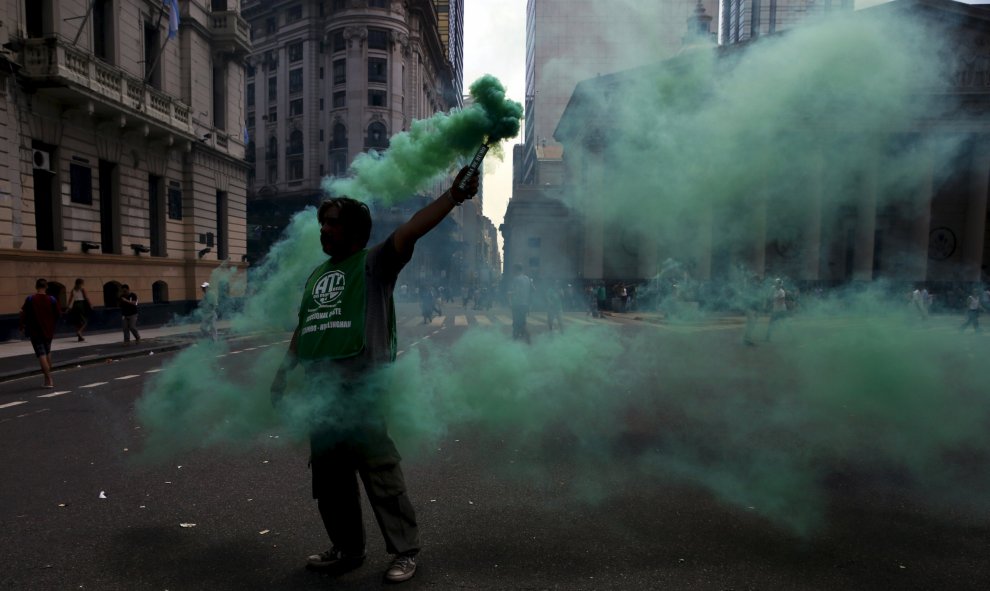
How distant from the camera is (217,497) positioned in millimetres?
4242

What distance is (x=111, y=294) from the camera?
1917 centimetres

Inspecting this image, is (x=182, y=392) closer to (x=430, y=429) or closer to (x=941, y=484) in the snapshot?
(x=430, y=429)

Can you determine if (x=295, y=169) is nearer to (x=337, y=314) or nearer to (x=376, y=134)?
(x=376, y=134)

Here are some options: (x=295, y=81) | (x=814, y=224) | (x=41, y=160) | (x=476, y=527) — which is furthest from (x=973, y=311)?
(x=295, y=81)

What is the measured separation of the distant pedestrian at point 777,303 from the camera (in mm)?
12945

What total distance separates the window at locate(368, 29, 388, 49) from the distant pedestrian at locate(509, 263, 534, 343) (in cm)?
4343

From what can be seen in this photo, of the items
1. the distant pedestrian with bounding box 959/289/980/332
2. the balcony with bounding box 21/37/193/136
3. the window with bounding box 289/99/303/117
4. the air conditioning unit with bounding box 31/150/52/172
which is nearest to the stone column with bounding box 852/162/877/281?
the distant pedestrian with bounding box 959/289/980/332

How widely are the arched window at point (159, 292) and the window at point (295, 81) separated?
3451cm

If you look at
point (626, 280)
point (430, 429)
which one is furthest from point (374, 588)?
point (626, 280)

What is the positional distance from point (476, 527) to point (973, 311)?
15.2 metres

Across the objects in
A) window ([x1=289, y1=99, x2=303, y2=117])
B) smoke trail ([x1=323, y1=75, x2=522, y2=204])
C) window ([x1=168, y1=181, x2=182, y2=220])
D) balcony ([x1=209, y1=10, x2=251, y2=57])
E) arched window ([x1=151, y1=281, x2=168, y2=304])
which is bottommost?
arched window ([x1=151, y1=281, x2=168, y2=304])

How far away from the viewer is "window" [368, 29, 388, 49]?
4850 centimetres

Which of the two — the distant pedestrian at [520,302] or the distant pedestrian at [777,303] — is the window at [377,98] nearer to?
the distant pedestrian at [520,302]

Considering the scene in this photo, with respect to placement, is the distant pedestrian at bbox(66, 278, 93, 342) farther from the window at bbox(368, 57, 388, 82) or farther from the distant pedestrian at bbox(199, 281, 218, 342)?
the window at bbox(368, 57, 388, 82)
